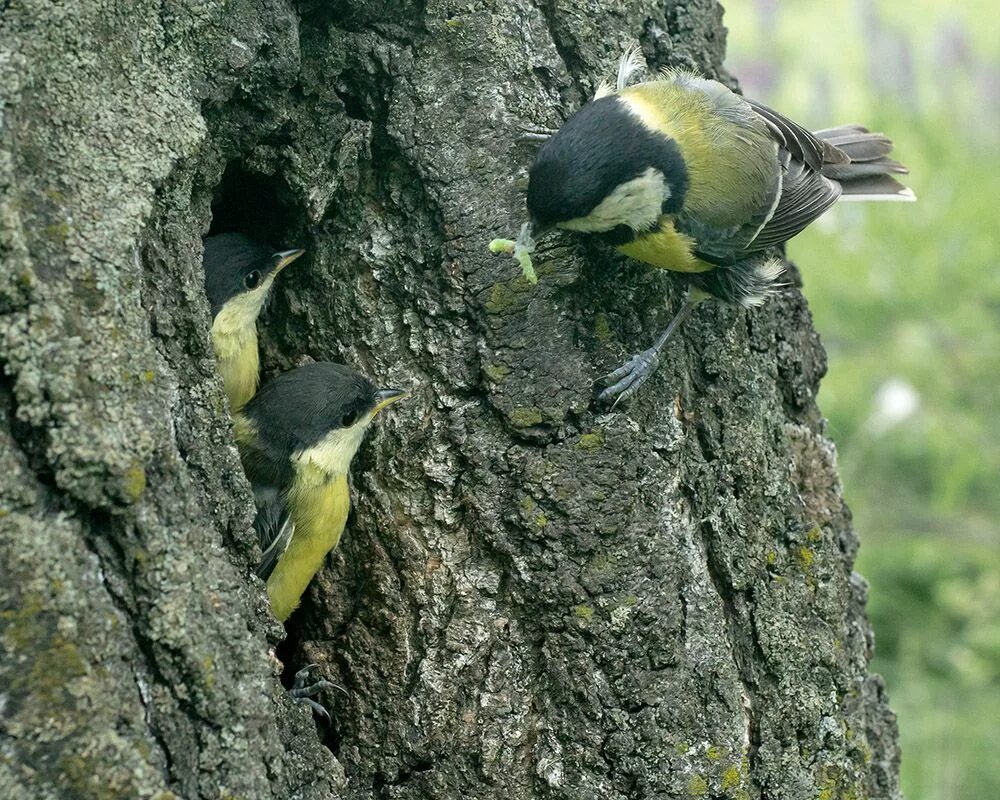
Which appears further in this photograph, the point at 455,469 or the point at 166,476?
the point at 455,469

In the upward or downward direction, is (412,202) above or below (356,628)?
above

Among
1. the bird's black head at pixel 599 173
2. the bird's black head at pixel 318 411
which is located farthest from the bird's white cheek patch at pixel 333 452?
the bird's black head at pixel 599 173

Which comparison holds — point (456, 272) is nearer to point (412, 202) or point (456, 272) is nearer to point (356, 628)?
point (412, 202)

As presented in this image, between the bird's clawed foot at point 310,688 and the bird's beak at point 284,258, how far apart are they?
112 cm

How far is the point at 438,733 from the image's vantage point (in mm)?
2934

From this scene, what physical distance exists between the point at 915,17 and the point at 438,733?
29.0 ft

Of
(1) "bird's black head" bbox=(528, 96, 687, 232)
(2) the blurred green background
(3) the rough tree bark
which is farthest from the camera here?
(2) the blurred green background

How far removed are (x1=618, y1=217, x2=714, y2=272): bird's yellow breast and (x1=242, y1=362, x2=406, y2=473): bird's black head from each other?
746mm

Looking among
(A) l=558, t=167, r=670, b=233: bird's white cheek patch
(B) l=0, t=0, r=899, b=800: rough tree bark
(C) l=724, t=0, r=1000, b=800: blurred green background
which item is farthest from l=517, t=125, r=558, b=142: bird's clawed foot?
(C) l=724, t=0, r=1000, b=800: blurred green background

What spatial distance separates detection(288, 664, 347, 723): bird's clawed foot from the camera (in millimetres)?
2988

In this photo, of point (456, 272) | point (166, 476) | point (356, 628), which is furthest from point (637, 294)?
point (166, 476)

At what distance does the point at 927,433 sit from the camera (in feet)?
18.5

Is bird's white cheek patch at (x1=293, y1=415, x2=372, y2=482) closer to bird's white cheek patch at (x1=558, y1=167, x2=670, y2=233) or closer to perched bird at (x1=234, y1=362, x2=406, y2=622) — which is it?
perched bird at (x1=234, y1=362, x2=406, y2=622)

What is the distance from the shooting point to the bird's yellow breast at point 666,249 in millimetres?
3039
